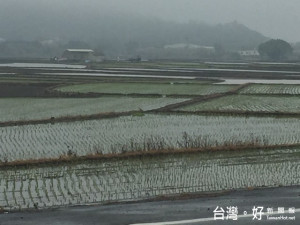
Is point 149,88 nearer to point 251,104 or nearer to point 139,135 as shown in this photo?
point 251,104

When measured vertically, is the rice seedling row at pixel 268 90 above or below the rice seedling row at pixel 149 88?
above

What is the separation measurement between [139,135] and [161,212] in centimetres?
743

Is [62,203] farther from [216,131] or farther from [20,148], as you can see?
[216,131]

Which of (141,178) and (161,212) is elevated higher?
(161,212)

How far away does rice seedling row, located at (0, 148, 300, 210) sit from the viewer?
27.3 ft

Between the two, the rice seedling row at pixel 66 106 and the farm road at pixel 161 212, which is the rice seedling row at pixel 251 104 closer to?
the rice seedling row at pixel 66 106

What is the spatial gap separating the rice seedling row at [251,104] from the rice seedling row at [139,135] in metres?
1.94

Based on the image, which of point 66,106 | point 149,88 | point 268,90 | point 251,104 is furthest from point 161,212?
point 149,88

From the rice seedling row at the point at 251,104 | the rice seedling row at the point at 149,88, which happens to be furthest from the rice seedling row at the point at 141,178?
the rice seedling row at the point at 149,88

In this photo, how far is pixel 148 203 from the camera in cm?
766

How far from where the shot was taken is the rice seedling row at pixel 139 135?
12492 mm

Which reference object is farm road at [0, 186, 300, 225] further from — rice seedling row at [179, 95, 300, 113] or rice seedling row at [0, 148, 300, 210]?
rice seedling row at [179, 95, 300, 113]

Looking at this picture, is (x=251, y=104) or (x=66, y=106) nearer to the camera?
(x=251, y=104)

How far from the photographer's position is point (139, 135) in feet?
47.6
